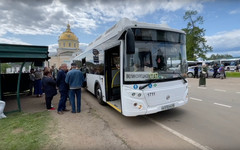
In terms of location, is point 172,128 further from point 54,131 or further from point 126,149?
point 54,131

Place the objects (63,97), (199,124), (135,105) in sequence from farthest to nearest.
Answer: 1. (63,97)
2. (199,124)
3. (135,105)

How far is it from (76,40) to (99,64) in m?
63.7

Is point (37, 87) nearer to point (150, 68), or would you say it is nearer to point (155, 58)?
point (150, 68)

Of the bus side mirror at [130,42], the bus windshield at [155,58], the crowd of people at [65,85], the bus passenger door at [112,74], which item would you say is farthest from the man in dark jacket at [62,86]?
the bus side mirror at [130,42]

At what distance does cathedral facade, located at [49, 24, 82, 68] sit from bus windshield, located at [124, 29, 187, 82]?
60043mm

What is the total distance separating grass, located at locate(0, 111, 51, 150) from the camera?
Answer: 10.2 feet

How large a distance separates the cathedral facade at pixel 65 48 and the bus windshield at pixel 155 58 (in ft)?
197

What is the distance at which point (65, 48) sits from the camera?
6066cm

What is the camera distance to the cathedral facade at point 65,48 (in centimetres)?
5972

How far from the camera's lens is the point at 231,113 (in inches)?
186

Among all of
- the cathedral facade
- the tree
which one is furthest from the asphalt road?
the cathedral facade

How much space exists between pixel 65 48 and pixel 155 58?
63.9 meters

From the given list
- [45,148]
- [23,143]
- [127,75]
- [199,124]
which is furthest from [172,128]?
[23,143]

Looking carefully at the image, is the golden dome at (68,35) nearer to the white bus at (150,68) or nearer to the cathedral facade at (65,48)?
the cathedral facade at (65,48)
